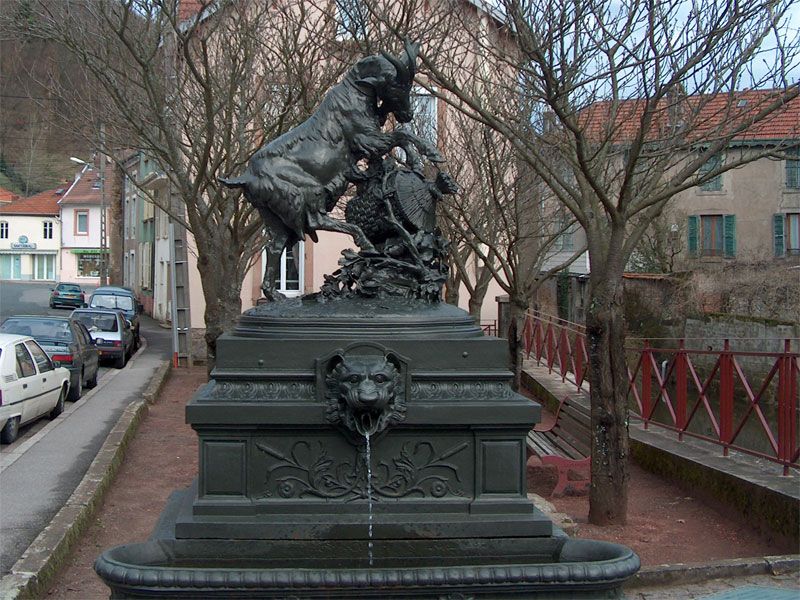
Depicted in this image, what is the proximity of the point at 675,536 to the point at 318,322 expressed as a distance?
5.05m

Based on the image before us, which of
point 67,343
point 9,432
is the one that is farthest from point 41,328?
point 9,432

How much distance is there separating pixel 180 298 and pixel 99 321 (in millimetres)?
2260

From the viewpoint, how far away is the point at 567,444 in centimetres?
1108

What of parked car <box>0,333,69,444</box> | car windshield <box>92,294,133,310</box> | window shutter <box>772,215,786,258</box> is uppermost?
window shutter <box>772,215,786,258</box>

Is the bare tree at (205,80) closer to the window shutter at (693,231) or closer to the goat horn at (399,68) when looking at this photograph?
the goat horn at (399,68)

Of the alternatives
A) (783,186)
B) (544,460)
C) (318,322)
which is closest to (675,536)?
(544,460)

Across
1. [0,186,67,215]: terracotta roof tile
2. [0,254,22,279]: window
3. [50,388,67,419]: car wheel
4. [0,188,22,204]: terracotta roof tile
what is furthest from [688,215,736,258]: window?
[0,188,22,204]: terracotta roof tile

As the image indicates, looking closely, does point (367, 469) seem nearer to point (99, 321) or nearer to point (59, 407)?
point (59, 407)

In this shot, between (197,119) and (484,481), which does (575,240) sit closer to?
(197,119)

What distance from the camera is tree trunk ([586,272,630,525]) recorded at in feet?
27.2

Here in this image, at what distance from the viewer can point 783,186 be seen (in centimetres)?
3278

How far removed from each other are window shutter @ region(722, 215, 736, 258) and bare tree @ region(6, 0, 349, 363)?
22.6 meters

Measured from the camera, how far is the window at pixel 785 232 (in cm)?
3225

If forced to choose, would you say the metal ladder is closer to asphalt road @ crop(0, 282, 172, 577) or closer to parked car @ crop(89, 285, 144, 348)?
asphalt road @ crop(0, 282, 172, 577)
